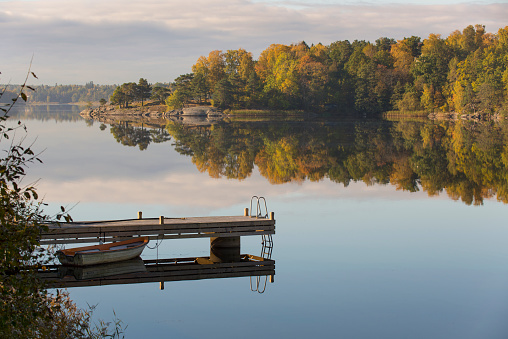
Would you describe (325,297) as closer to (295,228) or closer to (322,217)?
(295,228)

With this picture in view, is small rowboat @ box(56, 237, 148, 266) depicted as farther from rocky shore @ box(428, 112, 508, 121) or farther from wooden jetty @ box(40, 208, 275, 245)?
rocky shore @ box(428, 112, 508, 121)

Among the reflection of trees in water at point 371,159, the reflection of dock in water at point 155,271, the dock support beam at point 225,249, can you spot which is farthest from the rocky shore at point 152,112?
the reflection of dock in water at point 155,271

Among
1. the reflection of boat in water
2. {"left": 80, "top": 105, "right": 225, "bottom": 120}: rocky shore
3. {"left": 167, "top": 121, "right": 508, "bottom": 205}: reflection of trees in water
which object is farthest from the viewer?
{"left": 80, "top": 105, "right": 225, "bottom": 120}: rocky shore

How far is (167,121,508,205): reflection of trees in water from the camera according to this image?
1312 inches

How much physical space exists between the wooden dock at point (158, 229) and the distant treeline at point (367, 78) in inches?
3677

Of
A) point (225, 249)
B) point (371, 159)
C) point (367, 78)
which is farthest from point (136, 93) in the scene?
point (225, 249)

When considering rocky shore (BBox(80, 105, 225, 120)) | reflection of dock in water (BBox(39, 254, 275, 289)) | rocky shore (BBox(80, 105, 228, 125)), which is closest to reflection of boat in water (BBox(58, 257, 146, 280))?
reflection of dock in water (BBox(39, 254, 275, 289))

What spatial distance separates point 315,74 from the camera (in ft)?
385

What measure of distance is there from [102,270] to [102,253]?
0.46 m

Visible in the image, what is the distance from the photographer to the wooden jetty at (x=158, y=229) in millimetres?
15938

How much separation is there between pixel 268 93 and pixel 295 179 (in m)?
87.3

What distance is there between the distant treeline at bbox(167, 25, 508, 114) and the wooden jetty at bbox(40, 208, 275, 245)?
93.4 meters

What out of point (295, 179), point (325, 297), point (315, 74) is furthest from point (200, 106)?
point (325, 297)

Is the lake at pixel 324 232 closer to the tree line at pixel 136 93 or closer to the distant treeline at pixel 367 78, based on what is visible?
the distant treeline at pixel 367 78
